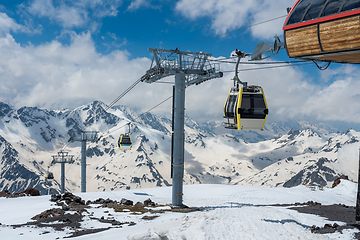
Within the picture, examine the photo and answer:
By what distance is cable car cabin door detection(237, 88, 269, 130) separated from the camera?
452 inches

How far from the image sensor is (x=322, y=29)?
881 cm

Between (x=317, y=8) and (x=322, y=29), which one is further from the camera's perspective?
(x=317, y=8)

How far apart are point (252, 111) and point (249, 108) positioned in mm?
177

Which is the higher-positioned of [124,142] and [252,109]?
[252,109]

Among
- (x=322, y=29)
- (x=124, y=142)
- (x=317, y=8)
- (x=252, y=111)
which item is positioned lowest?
(x=124, y=142)

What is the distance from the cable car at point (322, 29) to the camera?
27.2 ft

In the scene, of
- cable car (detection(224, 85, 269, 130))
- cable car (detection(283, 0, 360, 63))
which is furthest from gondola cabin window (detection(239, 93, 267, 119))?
cable car (detection(283, 0, 360, 63))

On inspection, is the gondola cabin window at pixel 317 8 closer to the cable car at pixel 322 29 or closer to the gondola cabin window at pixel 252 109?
the cable car at pixel 322 29

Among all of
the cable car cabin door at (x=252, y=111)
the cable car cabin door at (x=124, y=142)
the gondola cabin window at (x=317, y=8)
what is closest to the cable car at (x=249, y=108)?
the cable car cabin door at (x=252, y=111)

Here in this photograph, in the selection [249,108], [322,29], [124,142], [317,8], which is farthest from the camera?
[124,142]

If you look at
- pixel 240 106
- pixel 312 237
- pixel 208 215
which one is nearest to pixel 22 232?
pixel 208 215

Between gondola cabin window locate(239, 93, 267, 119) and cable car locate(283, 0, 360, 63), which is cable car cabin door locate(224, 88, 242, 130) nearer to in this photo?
gondola cabin window locate(239, 93, 267, 119)

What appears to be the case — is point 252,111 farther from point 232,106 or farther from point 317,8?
point 317,8

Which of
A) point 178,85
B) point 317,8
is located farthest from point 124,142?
point 317,8
